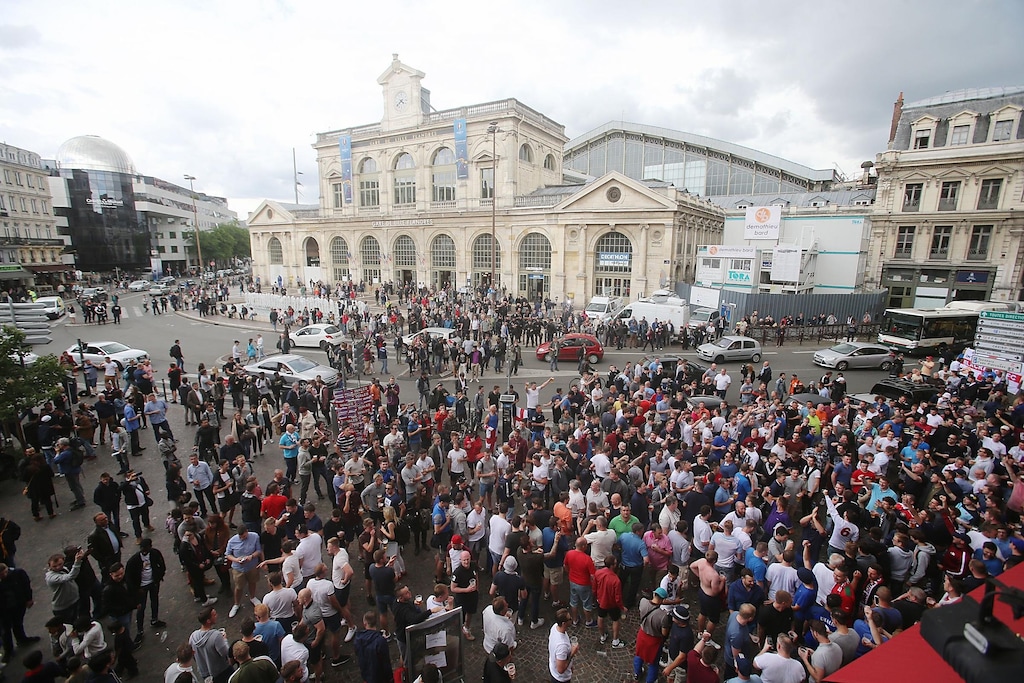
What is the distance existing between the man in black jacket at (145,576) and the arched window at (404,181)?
42466 millimetres

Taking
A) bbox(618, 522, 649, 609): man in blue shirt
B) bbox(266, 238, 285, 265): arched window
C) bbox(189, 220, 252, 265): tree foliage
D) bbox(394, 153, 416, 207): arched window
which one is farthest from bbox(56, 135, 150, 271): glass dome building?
bbox(618, 522, 649, 609): man in blue shirt

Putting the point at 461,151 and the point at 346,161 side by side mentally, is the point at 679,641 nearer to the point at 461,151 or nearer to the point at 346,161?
the point at 461,151

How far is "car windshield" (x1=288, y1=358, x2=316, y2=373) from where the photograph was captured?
17.5 meters

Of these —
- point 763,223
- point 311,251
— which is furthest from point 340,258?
point 763,223

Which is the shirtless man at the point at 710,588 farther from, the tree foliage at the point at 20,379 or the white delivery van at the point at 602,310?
the white delivery van at the point at 602,310

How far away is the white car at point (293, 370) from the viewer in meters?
17.2

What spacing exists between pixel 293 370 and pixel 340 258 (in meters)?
36.0

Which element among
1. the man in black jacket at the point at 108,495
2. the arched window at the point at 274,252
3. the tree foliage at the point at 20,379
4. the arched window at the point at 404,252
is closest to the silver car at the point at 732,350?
the man in black jacket at the point at 108,495

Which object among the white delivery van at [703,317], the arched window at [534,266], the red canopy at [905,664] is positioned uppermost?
the arched window at [534,266]

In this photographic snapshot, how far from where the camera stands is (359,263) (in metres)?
49.0

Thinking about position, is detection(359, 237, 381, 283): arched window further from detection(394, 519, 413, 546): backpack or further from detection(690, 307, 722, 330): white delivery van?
detection(394, 519, 413, 546): backpack

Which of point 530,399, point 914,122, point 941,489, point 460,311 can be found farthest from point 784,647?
point 914,122

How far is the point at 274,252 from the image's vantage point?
55.1m

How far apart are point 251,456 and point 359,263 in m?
39.1
